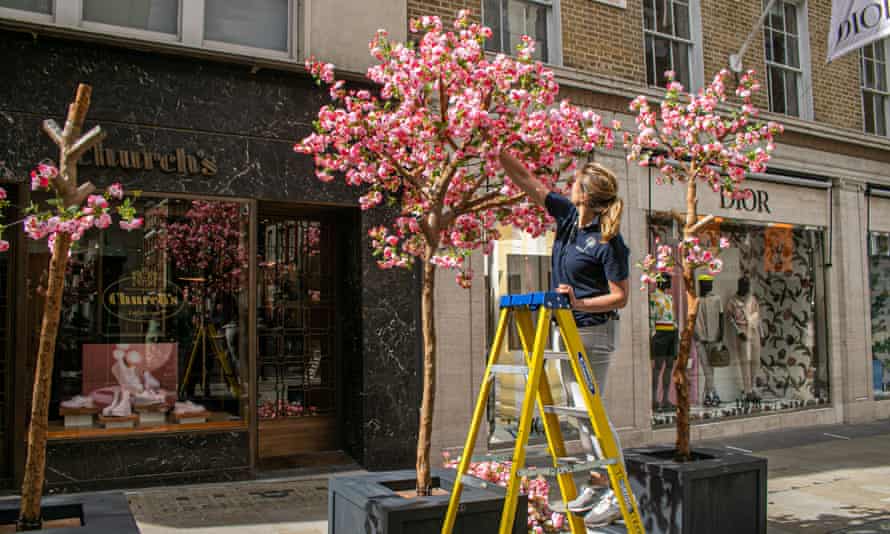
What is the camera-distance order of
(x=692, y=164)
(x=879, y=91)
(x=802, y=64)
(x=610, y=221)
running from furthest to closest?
(x=879, y=91) < (x=802, y=64) < (x=692, y=164) < (x=610, y=221)

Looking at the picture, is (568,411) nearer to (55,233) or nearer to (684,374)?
(684,374)

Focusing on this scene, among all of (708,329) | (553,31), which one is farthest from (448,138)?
(708,329)

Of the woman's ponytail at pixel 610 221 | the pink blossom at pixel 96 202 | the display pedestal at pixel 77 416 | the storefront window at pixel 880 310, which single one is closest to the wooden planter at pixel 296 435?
the display pedestal at pixel 77 416

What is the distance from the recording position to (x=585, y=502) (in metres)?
4.07

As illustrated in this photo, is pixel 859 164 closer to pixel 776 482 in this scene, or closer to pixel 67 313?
pixel 776 482

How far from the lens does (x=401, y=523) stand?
12.7 feet

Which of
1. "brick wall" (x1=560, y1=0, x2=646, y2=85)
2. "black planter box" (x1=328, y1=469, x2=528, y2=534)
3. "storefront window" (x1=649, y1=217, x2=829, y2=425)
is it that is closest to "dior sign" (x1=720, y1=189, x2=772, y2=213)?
"storefront window" (x1=649, y1=217, x2=829, y2=425)

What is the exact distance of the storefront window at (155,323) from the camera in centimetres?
697

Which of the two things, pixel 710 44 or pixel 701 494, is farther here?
pixel 710 44

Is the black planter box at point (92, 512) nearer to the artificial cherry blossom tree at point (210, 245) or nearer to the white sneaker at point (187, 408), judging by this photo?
the white sneaker at point (187, 408)

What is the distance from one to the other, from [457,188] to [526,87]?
2.65 feet

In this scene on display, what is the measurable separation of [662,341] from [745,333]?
2246mm

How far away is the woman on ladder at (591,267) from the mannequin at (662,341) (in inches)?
239

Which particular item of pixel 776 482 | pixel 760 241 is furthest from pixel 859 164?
pixel 776 482
